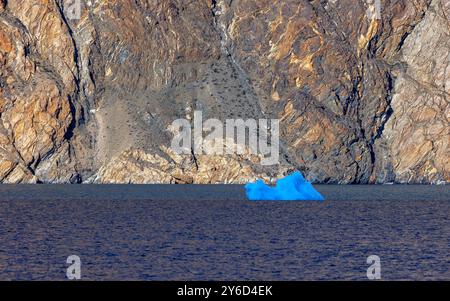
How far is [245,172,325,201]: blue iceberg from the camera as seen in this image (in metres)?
163

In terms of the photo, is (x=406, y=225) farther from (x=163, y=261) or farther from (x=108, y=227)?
(x=163, y=261)

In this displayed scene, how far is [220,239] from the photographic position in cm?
9044

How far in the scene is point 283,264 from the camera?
72125 millimetres

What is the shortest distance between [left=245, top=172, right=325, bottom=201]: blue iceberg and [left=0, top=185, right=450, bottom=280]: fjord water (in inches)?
307

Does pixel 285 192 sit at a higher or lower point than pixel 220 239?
higher

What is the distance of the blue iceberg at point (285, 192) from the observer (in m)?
163

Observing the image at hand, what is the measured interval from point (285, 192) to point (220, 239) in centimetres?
7546

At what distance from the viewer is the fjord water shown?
6812 cm

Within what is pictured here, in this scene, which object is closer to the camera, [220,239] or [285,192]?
[220,239]

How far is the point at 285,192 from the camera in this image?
165 m

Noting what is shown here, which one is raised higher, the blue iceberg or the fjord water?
the blue iceberg

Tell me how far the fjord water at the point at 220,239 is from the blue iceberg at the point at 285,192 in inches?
307

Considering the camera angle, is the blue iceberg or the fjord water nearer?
the fjord water
